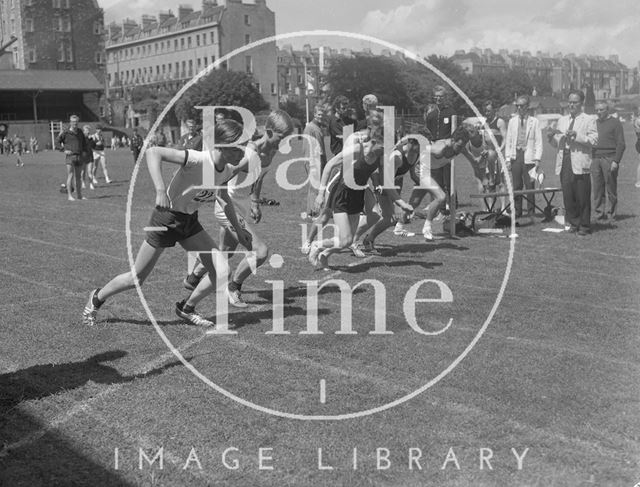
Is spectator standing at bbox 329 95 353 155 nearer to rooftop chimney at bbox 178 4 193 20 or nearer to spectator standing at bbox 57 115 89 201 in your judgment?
rooftop chimney at bbox 178 4 193 20

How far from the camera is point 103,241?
12211 mm

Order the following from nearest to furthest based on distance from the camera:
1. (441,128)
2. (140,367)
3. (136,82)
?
(140,367)
(441,128)
(136,82)

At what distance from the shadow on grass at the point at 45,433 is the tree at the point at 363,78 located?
4.58m

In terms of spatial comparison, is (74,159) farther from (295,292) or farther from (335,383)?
(335,383)

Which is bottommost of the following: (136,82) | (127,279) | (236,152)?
(127,279)

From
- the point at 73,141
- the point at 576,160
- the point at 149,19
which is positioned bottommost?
the point at 576,160

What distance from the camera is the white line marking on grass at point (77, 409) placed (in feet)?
14.6

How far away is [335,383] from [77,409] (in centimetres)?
183

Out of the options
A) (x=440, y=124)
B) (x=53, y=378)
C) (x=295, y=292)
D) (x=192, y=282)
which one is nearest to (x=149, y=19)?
(x=440, y=124)

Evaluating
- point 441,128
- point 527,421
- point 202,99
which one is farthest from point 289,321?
point 202,99

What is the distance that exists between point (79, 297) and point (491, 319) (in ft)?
14.9

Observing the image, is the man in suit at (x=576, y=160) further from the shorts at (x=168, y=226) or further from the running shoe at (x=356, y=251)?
the shorts at (x=168, y=226)

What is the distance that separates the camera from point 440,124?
43.4ft

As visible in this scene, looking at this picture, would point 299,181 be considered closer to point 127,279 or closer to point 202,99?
point 202,99
